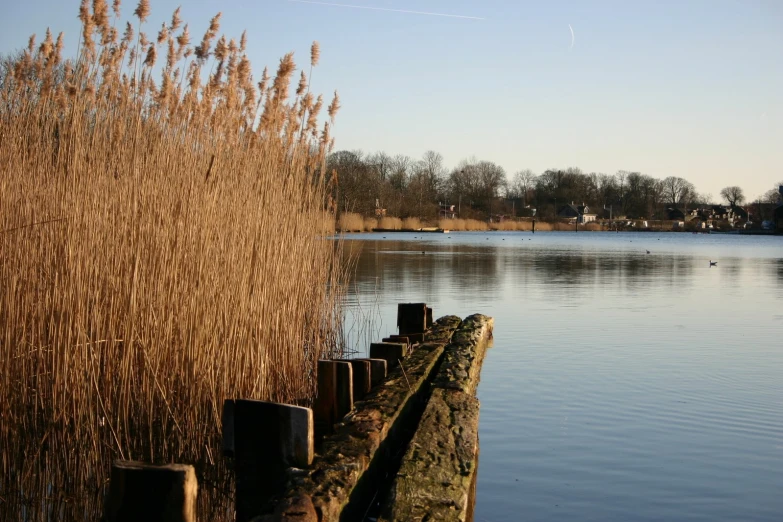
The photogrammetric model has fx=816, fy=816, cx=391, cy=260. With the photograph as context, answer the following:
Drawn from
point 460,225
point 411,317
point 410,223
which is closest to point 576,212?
point 460,225

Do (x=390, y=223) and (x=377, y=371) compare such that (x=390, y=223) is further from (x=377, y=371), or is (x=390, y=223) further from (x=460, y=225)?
(x=377, y=371)

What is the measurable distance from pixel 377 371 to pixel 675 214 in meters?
131

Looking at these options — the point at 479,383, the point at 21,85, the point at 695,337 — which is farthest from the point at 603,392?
the point at 21,85

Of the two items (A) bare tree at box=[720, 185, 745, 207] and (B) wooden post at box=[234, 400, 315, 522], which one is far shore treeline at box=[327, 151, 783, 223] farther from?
(B) wooden post at box=[234, 400, 315, 522]

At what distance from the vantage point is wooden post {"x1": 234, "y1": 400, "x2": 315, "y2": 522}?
338 cm

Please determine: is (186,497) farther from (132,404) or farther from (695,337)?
(695,337)

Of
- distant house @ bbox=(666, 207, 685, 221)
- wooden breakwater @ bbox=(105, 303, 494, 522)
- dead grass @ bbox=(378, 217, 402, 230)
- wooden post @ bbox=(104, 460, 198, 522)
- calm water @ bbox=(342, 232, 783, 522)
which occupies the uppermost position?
distant house @ bbox=(666, 207, 685, 221)

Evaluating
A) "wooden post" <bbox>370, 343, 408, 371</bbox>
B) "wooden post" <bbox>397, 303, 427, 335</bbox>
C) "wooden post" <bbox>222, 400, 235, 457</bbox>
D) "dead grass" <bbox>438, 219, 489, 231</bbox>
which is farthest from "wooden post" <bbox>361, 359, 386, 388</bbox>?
"dead grass" <bbox>438, 219, 489, 231</bbox>

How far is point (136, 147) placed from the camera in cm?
423

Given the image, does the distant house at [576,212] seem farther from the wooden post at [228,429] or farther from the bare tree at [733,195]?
the wooden post at [228,429]

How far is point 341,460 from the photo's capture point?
3.51m

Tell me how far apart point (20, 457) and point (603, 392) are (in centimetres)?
492

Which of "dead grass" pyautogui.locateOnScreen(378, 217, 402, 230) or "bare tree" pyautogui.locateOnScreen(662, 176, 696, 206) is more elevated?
"bare tree" pyautogui.locateOnScreen(662, 176, 696, 206)

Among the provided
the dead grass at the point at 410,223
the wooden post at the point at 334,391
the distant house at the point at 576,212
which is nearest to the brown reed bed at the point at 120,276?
the wooden post at the point at 334,391
